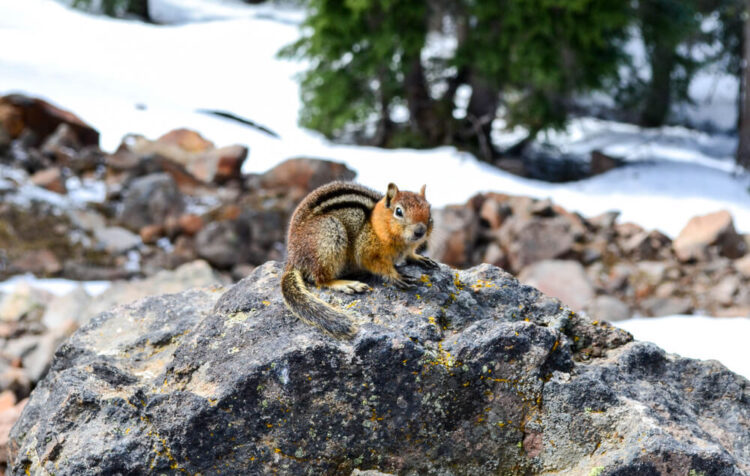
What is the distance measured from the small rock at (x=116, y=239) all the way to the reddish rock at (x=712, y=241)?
724 cm

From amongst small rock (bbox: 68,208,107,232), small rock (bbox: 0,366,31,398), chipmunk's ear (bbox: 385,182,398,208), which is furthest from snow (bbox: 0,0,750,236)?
chipmunk's ear (bbox: 385,182,398,208)

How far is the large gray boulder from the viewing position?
2.80 meters

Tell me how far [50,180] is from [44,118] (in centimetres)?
114

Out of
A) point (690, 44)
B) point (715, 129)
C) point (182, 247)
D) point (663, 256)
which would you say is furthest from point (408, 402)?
point (715, 129)

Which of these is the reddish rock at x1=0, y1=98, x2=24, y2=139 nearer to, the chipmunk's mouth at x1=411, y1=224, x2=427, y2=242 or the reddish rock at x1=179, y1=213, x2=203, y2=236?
the reddish rock at x1=179, y1=213, x2=203, y2=236

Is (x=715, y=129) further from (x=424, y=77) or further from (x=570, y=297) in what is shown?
(x=570, y=297)

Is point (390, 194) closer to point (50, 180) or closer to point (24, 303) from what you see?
point (24, 303)

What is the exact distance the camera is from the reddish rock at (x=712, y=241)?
9336 millimetres

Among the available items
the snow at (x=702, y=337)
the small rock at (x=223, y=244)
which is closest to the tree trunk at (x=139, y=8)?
the small rock at (x=223, y=244)

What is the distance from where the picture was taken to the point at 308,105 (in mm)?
12953

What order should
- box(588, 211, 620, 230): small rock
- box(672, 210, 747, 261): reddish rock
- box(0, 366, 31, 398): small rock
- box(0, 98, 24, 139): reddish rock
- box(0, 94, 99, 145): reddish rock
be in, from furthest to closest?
box(588, 211, 620, 230): small rock → box(0, 94, 99, 145): reddish rock → box(0, 98, 24, 139): reddish rock → box(672, 210, 747, 261): reddish rock → box(0, 366, 31, 398): small rock

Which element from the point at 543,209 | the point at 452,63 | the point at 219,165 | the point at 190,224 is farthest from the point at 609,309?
the point at 219,165

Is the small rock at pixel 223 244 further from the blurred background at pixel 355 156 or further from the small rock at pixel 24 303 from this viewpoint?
the small rock at pixel 24 303

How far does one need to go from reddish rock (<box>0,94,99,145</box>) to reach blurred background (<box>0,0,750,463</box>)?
0.02m
